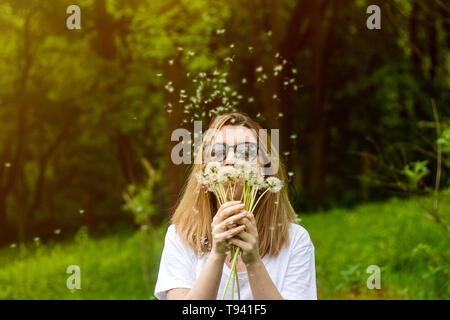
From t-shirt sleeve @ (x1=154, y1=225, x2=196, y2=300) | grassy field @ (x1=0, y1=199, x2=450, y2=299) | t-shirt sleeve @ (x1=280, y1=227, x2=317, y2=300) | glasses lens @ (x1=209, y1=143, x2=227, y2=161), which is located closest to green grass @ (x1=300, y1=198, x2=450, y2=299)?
grassy field @ (x1=0, y1=199, x2=450, y2=299)

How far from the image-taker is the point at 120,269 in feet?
25.2

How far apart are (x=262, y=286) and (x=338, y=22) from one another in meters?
12.7

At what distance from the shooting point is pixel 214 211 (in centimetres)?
257

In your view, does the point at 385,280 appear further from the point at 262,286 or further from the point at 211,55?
the point at 262,286

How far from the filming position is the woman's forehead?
236 centimetres

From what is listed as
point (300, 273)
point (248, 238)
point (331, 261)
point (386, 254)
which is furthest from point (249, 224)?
point (331, 261)

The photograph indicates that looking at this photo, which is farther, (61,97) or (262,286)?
(61,97)

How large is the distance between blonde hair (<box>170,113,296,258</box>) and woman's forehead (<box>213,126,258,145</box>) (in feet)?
0.09

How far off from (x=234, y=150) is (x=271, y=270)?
0.57 meters

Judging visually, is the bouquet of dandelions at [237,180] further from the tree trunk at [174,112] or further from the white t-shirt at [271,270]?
the tree trunk at [174,112]

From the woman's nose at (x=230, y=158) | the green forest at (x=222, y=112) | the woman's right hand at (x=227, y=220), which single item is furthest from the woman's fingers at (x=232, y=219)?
the green forest at (x=222, y=112)

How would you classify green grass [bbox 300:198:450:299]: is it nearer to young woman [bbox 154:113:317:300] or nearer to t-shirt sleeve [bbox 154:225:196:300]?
young woman [bbox 154:113:317:300]
